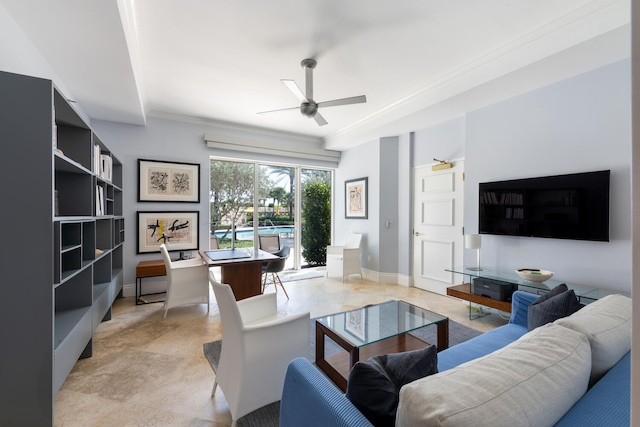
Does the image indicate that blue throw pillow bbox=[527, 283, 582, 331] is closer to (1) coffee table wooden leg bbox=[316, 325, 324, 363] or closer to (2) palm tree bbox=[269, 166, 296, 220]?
(1) coffee table wooden leg bbox=[316, 325, 324, 363]

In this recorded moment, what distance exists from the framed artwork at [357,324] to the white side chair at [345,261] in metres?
2.40

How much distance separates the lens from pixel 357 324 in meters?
1.96

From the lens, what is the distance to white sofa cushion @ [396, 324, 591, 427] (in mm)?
610

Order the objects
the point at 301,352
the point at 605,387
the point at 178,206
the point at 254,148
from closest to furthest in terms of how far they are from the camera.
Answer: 1. the point at 605,387
2. the point at 301,352
3. the point at 178,206
4. the point at 254,148

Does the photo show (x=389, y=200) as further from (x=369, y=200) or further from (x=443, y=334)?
(x=443, y=334)

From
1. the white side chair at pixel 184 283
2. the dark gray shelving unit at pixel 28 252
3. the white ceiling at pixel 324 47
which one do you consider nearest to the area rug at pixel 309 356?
the white side chair at pixel 184 283

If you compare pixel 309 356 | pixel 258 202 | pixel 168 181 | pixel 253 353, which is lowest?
pixel 309 356

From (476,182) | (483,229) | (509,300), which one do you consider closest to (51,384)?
(509,300)

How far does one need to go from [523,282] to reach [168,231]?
447 centimetres

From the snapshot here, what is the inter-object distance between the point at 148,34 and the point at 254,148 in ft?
8.08

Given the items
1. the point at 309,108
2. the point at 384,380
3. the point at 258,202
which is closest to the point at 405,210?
the point at 309,108

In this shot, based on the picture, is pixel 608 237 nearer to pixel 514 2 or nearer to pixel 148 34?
pixel 514 2

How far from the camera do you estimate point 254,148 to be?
468 cm

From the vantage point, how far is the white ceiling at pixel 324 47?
75.8 inches
